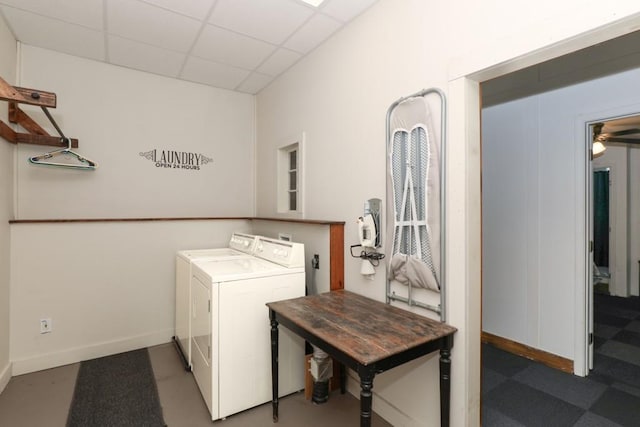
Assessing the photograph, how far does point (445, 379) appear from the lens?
1666mm

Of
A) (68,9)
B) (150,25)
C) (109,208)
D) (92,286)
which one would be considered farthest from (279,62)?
(92,286)

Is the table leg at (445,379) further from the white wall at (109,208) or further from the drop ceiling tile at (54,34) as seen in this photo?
the drop ceiling tile at (54,34)

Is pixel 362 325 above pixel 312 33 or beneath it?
beneath

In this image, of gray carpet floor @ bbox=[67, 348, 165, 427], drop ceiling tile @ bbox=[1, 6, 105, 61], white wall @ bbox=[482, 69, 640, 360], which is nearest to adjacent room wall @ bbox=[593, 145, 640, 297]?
white wall @ bbox=[482, 69, 640, 360]

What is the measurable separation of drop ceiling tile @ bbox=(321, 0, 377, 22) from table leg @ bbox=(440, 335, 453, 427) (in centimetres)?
220

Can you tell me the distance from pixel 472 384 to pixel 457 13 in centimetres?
196

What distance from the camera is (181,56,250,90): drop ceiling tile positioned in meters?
3.20

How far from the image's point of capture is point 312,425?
2.07 m

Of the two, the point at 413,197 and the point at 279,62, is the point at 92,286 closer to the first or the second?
the point at 279,62

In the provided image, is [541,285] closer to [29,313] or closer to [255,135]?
[255,135]

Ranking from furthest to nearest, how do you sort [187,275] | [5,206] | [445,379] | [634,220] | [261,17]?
1. [634,220]
2. [187,275]
3. [5,206]
4. [261,17]
5. [445,379]

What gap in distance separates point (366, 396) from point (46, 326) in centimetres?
294

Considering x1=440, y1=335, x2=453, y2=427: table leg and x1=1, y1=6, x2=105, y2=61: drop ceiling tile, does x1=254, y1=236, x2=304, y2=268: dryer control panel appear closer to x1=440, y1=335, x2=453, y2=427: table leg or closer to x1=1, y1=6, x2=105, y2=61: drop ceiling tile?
x1=440, y1=335, x2=453, y2=427: table leg

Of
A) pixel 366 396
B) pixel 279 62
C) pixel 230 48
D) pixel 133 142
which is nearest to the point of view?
pixel 366 396
